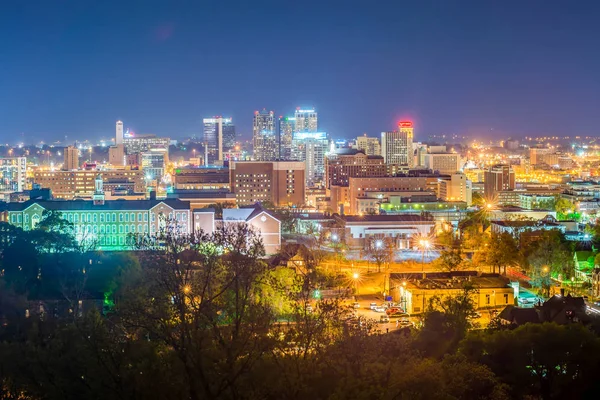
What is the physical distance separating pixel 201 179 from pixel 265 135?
15.1 m

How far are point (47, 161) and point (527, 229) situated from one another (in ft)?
125

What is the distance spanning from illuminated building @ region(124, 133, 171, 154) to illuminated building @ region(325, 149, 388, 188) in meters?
21.0

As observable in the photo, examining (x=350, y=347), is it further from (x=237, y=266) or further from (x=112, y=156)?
(x=112, y=156)

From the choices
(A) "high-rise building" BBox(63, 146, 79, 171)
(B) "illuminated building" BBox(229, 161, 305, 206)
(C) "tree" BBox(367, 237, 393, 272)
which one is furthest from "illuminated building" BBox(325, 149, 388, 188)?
(A) "high-rise building" BBox(63, 146, 79, 171)

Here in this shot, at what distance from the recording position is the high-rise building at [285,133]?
46625mm

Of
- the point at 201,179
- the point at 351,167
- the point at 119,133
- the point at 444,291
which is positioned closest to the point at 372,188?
the point at 351,167

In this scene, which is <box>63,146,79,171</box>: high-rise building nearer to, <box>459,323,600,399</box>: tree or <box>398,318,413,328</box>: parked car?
<box>398,318,413,328</box>: parked car

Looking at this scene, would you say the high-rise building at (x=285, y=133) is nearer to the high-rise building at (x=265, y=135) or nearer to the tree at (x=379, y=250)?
the high-rise building at (x=265, y=135)

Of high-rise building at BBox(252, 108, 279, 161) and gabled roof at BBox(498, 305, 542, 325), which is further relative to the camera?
high-rise building at BBox(252, 108, 279, 161)

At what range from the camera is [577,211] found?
79.7 feet

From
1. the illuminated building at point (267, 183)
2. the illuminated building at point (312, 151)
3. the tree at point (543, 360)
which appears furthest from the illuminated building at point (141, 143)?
the tree at point (543, 360)

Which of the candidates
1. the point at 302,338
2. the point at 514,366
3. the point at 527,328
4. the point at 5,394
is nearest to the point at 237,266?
the point at 302,338

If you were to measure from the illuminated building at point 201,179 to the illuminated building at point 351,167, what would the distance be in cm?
444

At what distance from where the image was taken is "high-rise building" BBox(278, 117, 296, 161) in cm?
4662
